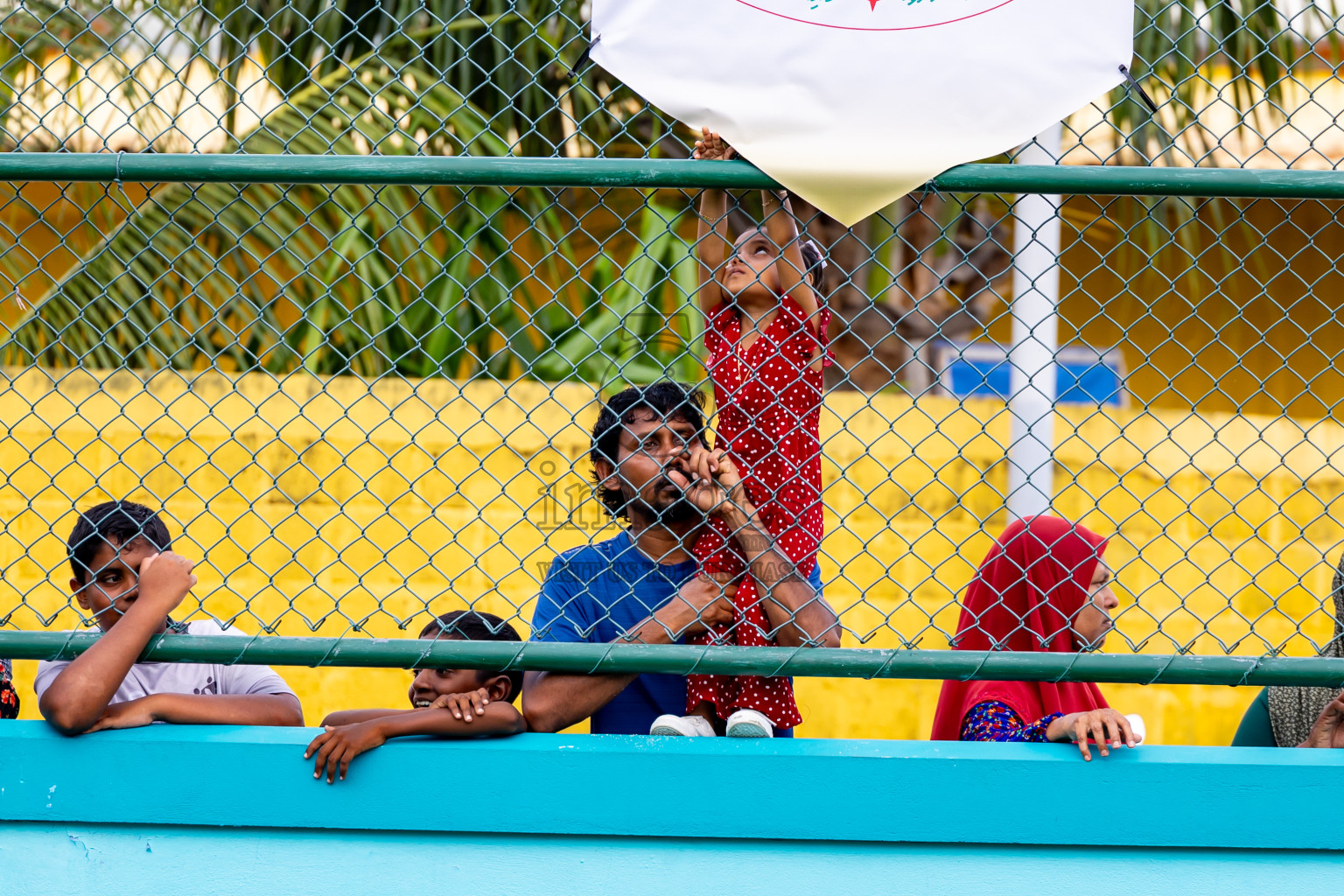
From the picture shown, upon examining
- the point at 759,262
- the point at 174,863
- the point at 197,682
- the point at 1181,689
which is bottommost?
the point at 1181,689

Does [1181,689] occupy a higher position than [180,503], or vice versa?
[180,503]

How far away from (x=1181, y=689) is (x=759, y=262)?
8.86 ft

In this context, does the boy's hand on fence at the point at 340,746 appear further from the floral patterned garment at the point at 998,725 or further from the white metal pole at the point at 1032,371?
the white metal pole at the point at 1032,371

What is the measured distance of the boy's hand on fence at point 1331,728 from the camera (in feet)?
7.64

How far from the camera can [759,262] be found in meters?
2.59

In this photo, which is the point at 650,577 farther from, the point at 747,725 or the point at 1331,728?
the point at 1331,728

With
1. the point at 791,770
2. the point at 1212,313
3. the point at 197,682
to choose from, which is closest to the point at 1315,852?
the point at 791,770

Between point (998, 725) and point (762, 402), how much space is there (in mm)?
747

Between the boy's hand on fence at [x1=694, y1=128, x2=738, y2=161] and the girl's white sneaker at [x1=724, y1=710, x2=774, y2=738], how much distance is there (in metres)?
0.95

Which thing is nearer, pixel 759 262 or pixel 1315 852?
pixel 1315 852

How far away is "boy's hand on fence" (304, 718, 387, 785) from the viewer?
2049 millimetres

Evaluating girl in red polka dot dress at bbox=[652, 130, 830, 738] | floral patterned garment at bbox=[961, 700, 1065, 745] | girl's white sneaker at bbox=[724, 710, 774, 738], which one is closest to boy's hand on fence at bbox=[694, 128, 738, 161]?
girl in red polka dot dress at bbox=[652, 130, 830, 738]

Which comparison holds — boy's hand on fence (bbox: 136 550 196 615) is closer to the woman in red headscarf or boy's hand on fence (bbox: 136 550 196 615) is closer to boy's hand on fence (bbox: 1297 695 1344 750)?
the woman in red headscarf

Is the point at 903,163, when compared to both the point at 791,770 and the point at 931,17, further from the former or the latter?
the point at 791,770
